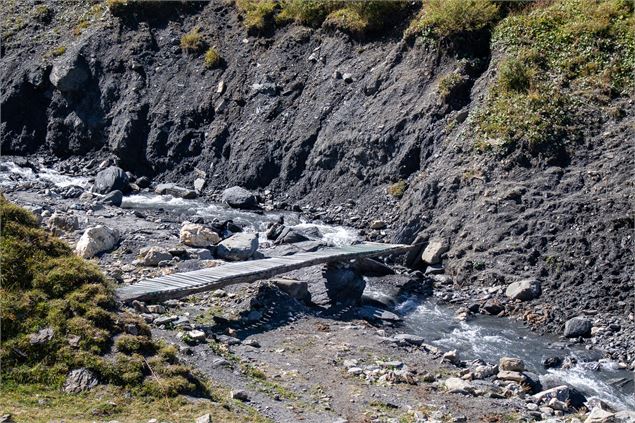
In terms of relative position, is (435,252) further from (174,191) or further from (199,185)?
(174,191)

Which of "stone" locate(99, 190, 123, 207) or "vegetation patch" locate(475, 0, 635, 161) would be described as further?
"stone" locate(99, 190, 123, 207)

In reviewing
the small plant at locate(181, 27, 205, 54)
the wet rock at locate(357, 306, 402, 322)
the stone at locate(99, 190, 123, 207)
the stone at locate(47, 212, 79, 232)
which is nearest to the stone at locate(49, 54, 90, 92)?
the small plant at locate(181, 27, 205, 54)

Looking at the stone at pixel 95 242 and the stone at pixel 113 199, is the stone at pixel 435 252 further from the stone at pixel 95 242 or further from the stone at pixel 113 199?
the stone at pixel 113 199

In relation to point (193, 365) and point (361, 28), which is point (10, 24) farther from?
point (193, 365)

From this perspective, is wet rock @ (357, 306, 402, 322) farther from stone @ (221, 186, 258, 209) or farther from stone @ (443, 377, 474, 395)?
stone @ (221, 186, 258, 209)

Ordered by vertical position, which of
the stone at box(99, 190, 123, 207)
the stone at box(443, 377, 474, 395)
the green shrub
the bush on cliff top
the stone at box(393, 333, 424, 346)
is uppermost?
the green shrub

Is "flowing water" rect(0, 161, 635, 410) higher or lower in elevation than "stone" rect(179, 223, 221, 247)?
lower

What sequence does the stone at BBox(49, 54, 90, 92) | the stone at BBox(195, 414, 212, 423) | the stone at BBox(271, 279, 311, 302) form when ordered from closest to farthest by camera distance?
the stone at BBox(195, 414, 212, 423) < the stone at BBox(271, 279, 311, 302) < the stone at BBox(49, 54, 90, 92)

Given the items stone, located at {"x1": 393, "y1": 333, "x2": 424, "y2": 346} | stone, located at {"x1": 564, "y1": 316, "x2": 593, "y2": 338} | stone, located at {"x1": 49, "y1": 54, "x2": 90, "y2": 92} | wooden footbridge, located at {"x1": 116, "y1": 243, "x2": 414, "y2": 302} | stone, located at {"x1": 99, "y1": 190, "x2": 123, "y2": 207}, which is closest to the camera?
wooden footbridge, located at {"x1": 116, "y1": 243, "x2": 414, "y2": 302}
